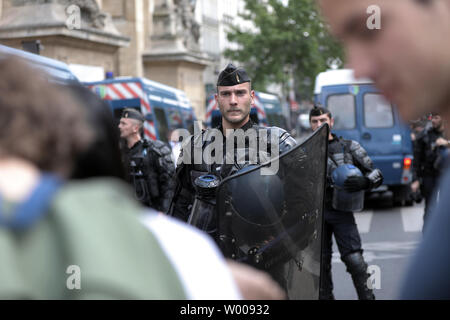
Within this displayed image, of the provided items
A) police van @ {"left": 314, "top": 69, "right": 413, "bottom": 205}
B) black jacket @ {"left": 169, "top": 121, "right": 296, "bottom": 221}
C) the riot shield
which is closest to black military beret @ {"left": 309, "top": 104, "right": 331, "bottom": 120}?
black jacket @ {"left": 169, "top": 121, "right": 296, "bottom": 221}

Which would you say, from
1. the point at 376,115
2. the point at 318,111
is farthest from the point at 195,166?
the point at 376,115

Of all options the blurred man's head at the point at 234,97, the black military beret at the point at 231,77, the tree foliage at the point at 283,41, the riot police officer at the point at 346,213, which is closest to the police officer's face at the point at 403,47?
the blurred man's head at the point at 234,97

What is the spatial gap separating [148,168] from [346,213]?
2.01 metres

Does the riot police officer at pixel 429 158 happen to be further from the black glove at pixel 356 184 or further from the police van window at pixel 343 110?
the police van window at pixel 343 110

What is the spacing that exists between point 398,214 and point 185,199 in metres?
10.4

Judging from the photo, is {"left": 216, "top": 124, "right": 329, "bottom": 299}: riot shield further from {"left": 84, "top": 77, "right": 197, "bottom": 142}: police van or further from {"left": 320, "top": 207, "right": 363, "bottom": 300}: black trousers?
{"left": 84, "top": 77, "right": 197, "bottom": 142}: police van

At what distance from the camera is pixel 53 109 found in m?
1.14

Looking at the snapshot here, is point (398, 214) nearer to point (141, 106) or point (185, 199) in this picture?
point (141, 106)

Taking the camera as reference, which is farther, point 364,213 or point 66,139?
point 364,213

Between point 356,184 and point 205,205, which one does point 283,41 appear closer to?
point 356,184

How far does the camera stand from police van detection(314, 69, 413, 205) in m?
16.2

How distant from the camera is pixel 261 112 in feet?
81.5
